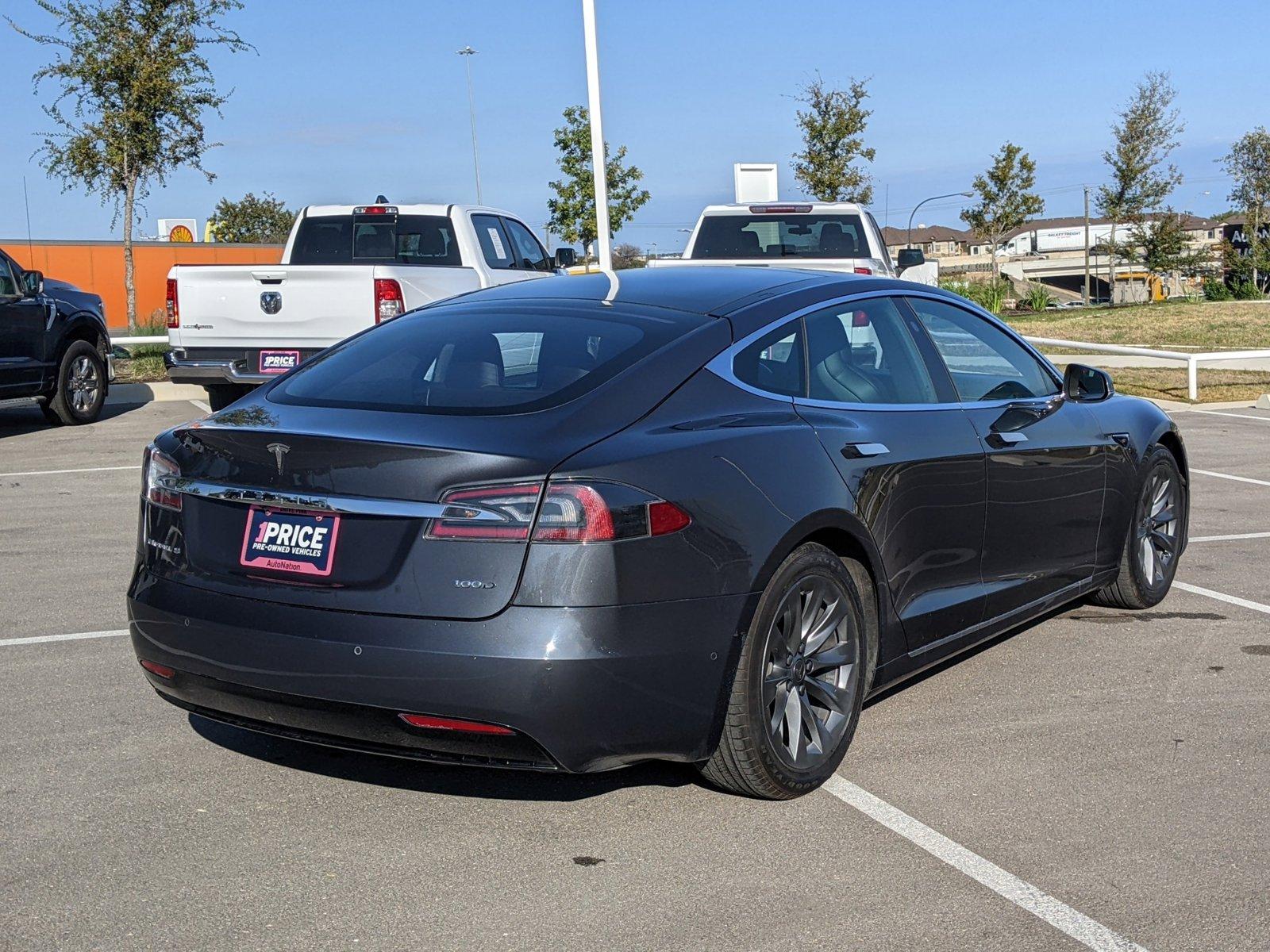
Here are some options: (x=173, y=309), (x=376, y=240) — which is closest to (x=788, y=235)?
(x=376, y=240)

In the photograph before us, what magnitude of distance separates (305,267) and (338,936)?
1006 cm

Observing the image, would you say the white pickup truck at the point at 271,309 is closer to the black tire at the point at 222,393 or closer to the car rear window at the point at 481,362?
the black tire at the point at 222,393

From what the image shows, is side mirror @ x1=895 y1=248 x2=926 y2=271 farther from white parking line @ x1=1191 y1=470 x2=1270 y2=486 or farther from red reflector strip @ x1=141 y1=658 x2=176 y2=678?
red reflector strip @ x1=141 y1=658 x2=176 y2=678

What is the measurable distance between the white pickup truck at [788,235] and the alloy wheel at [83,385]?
20.0 ft

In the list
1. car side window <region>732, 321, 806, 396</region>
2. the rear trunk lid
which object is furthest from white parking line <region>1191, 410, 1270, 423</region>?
the rear trunk lid

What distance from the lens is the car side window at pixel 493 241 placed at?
611 inches

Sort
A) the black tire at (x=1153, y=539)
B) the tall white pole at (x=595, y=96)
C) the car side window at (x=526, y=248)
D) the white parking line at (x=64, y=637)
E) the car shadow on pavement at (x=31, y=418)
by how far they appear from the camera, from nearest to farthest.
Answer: the white parking line at (x=64, y=637)
the black tire at (x=1153, y=539)
the car shadow on pavement at (x=31, y=418)
the car side window at (x=526, y=248)
the tall white pole at (x=595, y=96)

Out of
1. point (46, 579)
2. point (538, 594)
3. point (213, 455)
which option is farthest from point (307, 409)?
point (46, 579)

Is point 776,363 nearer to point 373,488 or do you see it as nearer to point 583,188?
point 373,488

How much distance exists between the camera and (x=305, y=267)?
13.0 m

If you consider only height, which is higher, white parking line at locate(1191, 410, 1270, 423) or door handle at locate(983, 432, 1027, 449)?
door handle at locate(983, 432, 1027, 449)

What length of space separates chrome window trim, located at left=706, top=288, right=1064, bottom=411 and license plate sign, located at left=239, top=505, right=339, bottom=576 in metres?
1.26

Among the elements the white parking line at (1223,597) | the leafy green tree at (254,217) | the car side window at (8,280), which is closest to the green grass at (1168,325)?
the car side window at (8,280)

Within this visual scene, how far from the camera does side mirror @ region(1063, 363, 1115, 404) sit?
6.21m
